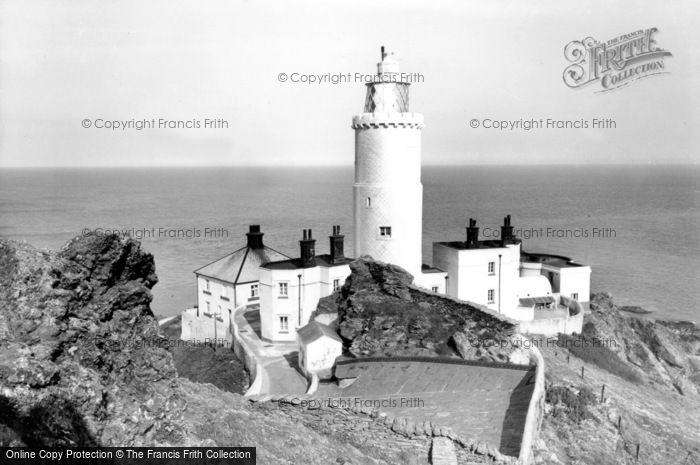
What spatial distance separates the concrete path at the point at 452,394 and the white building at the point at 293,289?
23.9 ft

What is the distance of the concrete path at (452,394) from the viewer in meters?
15.9

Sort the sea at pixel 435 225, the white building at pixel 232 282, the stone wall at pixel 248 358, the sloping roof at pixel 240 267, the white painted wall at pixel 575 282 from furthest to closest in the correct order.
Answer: the sea at pixel 435 225 < the white painted wall at pixel 575 282 < the sloping roof at pixel 240 267 < the white building at pixel 232 282 < the stone wall at pixel 248 358

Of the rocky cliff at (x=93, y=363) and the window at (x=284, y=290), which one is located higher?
the rocky cliff at (x=93, y=363)

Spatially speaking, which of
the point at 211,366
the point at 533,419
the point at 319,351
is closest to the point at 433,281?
the point at 319,351

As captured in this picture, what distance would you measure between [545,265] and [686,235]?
76.1 m

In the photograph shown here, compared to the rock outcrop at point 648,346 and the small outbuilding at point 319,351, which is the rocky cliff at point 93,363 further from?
the rock outcrop at point 648,346

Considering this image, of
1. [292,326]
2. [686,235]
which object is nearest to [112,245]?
[292,326]

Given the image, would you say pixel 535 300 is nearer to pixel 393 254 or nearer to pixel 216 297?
pixel 393 254

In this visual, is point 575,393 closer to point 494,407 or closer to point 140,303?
point 494,407

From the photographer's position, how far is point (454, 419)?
16.5m

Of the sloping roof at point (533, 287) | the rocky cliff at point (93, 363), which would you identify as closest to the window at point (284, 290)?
the sloping roof at point (533, 287)

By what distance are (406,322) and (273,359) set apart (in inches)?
244

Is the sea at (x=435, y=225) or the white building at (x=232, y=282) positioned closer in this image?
the white building at (x=232, y=282)

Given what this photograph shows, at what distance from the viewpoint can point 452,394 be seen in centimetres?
1820
